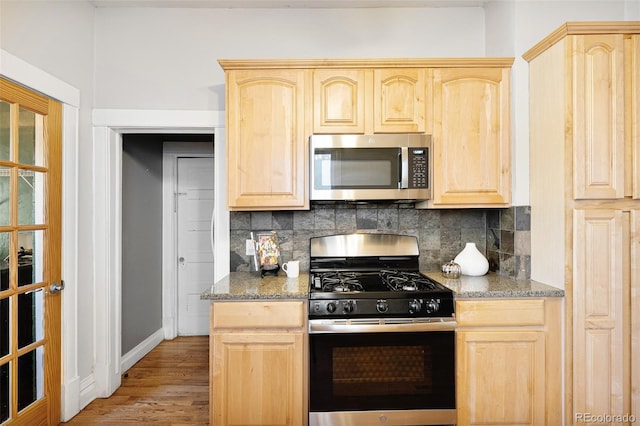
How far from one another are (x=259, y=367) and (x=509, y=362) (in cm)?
137

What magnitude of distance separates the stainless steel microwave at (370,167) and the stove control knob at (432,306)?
66 centimetres

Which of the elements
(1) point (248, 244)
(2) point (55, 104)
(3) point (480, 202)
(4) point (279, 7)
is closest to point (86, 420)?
(1) point (248, 244)

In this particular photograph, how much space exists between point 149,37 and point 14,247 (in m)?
1.69

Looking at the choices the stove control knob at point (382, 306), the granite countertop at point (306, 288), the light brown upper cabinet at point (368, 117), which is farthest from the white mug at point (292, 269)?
the stove control knob at point (382, 306)

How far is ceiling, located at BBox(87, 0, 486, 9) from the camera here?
272cm

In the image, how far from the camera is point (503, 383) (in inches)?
82.3

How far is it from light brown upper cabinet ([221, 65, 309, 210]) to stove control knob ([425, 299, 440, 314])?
3.47 ft

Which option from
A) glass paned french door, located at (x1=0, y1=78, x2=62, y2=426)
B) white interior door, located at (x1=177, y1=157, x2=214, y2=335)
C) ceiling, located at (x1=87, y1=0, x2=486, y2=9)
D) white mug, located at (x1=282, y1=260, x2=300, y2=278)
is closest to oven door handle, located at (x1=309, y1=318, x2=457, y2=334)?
white mug, located at (x1=282, y1=260, x2=300, y2=278)

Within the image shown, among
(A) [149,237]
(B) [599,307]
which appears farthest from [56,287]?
(B) [599,307]

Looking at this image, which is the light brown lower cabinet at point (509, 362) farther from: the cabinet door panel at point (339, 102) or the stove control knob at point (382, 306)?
the cabinet door panel at point (339, 102)

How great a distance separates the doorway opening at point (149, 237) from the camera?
3.31m

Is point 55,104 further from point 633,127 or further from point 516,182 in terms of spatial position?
point 633,127

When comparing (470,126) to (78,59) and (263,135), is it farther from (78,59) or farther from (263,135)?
(78,59)

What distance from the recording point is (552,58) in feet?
7.11
